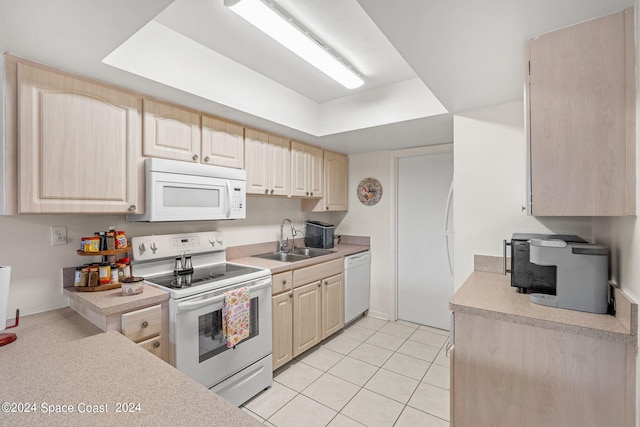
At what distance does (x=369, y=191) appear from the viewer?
11.9 ft

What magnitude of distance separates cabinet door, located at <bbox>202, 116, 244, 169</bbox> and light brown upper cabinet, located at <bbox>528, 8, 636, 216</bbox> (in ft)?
6.22

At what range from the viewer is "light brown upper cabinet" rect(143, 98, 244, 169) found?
186cm

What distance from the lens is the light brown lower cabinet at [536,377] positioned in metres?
1.14

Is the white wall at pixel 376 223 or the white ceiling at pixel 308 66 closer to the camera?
the white ceiling at pixel 308 66

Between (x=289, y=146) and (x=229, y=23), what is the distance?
132 centimetres

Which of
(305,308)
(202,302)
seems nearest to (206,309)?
(202,302)

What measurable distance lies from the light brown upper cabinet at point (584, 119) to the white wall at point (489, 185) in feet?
2.45

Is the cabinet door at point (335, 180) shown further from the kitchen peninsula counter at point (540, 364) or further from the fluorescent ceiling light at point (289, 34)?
the kitchen peninsula counter at point (540, 364)

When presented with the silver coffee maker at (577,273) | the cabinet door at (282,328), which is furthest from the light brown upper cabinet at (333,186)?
the silver coffee maker at (577,273)

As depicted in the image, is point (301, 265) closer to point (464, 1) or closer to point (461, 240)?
point (461, 240)

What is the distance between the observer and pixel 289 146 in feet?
9.40

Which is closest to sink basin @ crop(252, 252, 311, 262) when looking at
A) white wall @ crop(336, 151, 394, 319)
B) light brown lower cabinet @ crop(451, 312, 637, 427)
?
white wall @ crop(336, 151, 394, 319)

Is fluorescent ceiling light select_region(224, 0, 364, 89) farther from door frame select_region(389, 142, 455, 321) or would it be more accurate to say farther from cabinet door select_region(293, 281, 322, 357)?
cabinet door select_region(293, 281, 322, 357)

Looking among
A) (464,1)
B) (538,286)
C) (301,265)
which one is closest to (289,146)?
(301,265)
